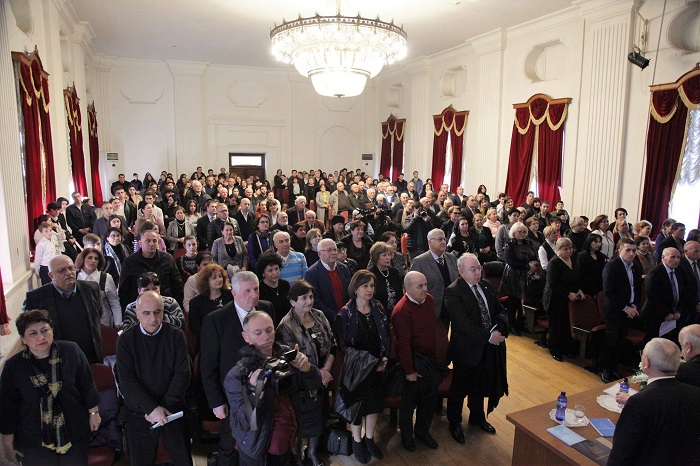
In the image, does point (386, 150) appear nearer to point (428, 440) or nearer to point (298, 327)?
point (428, 440)

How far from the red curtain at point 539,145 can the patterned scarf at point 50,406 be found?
9731 millimetres

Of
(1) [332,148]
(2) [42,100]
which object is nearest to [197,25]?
(2) [42,100]

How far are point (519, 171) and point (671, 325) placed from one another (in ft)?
21.8

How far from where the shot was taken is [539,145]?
407 inches

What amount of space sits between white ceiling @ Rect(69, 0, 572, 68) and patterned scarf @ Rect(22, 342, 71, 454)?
21.8 feet

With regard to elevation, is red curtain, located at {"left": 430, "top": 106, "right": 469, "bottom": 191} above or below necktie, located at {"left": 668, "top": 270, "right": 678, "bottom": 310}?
above

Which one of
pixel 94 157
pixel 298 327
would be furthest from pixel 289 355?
pixel 94 157

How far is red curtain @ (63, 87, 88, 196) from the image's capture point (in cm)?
909

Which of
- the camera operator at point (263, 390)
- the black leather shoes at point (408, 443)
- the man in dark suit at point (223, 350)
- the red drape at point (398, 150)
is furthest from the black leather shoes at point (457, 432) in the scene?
the red drape at point (398, 150)

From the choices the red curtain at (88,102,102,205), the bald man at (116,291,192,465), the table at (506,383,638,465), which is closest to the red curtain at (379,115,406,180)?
the red curtain at (88,102,102,205)

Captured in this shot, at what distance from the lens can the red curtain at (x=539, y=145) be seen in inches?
390

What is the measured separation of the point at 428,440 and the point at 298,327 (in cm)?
149

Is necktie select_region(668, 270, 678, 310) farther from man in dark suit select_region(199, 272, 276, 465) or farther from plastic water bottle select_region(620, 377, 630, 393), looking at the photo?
man in dark suit select_region(199, 272, 276, 465)

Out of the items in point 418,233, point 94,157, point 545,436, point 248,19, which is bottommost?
point 545,436
